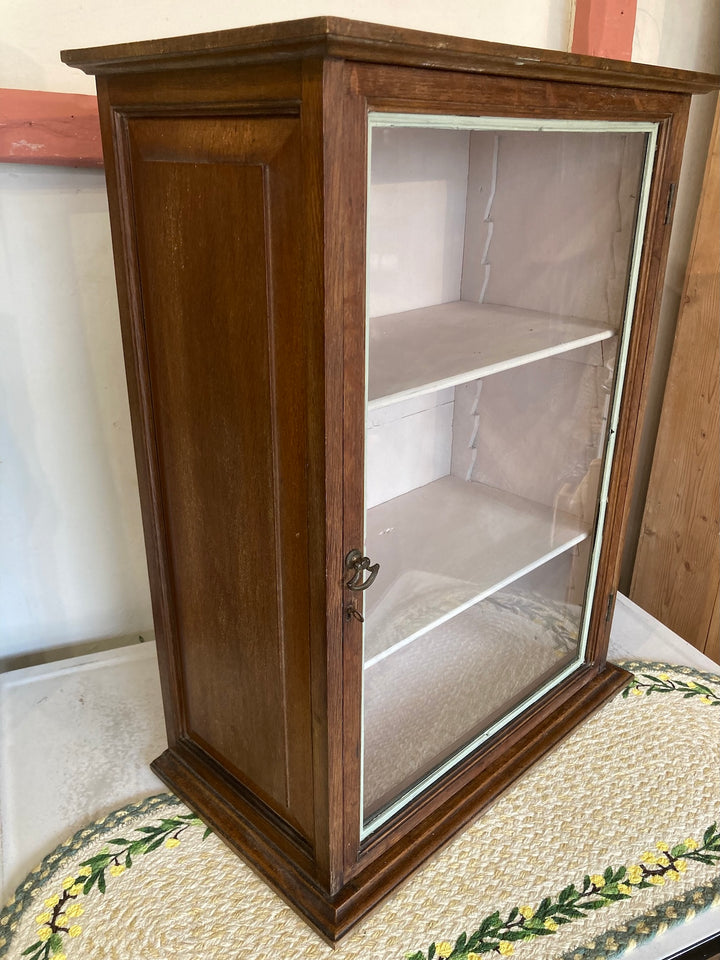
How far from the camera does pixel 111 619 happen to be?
1470mm

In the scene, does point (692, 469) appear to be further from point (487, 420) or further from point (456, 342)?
point (456, 342)

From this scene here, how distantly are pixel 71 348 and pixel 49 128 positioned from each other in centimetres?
33

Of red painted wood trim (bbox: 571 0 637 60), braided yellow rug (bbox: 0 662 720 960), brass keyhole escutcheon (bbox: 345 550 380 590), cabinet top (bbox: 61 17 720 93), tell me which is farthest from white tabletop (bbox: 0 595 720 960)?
red painted wood trim (bbox: 571 0 637 60)

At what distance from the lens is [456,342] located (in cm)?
107

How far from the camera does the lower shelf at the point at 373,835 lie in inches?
37.7

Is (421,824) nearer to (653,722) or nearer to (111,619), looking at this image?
(653,722)

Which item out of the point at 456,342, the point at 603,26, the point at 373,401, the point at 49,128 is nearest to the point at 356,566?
the point at 373,401

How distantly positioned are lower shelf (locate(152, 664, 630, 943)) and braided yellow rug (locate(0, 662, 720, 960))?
0.7 inches

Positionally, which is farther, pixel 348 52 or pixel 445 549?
pixel 445 549

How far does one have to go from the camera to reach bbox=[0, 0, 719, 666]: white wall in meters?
1.06

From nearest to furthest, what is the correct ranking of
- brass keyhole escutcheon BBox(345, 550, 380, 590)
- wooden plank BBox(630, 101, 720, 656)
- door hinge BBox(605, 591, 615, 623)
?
brass keyhole escutcheon BBox(345, 550, 380, 590), door hinge BBox(605, 591, 615, 623), wooden plank BBox(630, 101, 720, 656)

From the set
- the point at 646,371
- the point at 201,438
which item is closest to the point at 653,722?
the point at 646,371

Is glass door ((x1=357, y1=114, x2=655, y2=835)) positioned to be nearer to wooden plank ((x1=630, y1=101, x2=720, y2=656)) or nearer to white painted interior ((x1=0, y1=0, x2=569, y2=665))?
white painted interior ((x1=0, y1=0, x2=569, y2=665))

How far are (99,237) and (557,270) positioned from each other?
71 cm
